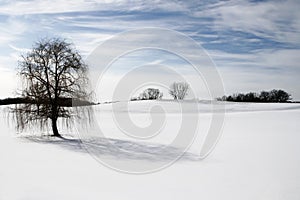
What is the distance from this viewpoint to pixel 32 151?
934 cm

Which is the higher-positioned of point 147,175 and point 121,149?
point 121,149

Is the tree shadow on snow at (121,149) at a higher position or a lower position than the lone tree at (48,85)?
lower

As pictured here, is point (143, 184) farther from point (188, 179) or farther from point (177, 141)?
point (177, 141)

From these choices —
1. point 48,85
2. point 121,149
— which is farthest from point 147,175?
point 48,85

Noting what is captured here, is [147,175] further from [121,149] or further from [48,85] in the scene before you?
[48,85]

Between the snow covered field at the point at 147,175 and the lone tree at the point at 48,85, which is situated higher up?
the lone tree at the point at 48,85

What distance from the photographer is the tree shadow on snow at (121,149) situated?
923 centimetres

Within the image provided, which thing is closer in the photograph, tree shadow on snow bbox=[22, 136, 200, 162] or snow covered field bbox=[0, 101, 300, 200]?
snow covered field bbox=[0, 101, 300, 200]

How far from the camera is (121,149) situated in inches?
411

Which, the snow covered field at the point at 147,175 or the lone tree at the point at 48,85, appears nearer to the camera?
the snow covered field at the point at 147,175

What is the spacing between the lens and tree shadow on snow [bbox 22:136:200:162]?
923cm

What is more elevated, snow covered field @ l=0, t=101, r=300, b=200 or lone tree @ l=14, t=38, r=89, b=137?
lone tree @ l=14, t=38, r=89, b=137

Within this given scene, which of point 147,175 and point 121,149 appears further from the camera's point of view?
point 121,149

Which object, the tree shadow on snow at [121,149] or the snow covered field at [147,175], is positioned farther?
the tree shadow on snow at [121,149]
